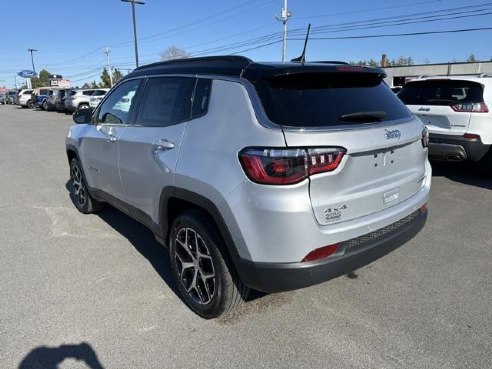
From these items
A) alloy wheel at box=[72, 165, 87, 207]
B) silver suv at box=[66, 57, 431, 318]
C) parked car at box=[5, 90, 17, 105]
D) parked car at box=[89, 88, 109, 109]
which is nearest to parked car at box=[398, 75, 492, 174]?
silver suv at box=[66, 57, 431, 318]

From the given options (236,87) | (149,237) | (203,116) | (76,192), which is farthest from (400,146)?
(76,192)

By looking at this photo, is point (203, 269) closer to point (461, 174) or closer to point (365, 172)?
point (365, 172)

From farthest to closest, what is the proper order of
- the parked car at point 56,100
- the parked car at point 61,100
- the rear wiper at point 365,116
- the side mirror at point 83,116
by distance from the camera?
the parked car at point 56,100 → the parked car at point 61,100 → the side mirror at point 83,116 → the rear wiper at point 365,116

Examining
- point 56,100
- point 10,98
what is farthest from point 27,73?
point 56,100

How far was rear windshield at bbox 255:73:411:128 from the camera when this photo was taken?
2492 mm

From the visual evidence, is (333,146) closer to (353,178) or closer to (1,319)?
(353,178)

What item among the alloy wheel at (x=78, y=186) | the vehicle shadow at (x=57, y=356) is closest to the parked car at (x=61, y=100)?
the alloy wheel at (x=78, y=186)

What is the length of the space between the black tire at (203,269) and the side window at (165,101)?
30.6 inches

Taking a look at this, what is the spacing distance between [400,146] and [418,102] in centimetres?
449

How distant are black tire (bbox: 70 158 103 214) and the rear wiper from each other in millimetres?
3633

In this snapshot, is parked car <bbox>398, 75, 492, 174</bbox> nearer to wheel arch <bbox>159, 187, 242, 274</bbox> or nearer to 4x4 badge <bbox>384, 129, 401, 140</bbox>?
4x4 badge <bbox>384, 129, 401, 140</bbox>

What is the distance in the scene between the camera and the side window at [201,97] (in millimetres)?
2861

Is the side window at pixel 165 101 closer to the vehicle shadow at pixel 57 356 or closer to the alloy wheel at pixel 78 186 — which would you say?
the vehicle shadow at pixel 57 356

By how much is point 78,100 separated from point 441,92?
25351mm
